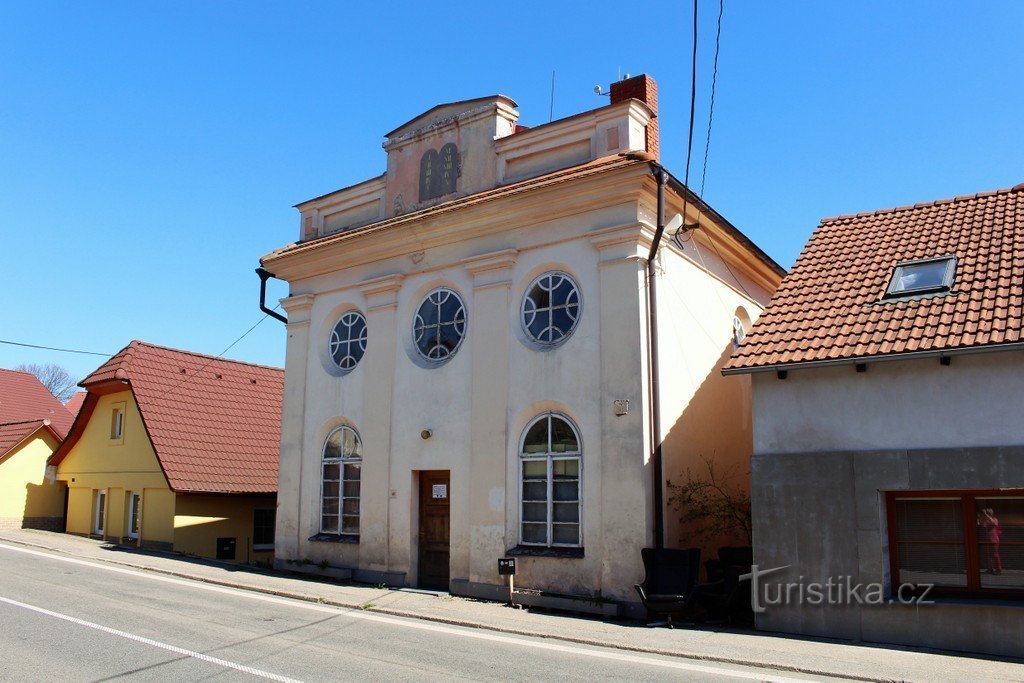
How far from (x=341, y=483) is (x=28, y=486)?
604 inches

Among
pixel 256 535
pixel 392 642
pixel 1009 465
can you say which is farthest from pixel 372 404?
pixel 1009 465

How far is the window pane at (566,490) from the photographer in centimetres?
1278

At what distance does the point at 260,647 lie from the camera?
29.4 feet

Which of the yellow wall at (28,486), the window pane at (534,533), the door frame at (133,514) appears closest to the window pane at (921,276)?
the window pane at (534,533)

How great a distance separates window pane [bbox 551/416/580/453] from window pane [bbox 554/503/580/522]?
2.73 ft

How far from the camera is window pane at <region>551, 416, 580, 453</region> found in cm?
1295

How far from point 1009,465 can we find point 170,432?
748 inches

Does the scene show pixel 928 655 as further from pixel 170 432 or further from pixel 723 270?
pixel 170 432

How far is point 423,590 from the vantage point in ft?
46.4

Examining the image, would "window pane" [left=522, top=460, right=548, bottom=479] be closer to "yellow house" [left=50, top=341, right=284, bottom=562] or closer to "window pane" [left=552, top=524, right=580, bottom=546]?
"window pane" [left=552, top=524, right=580, bottom=546]

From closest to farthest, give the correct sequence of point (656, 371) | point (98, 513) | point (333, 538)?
point (656, 371), point (333, 538), point (98, 513)

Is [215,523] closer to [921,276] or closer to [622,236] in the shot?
[622,236]

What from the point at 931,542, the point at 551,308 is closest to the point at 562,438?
the point at 551,308

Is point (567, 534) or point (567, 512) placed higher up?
point (567, 512)
